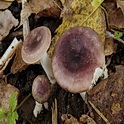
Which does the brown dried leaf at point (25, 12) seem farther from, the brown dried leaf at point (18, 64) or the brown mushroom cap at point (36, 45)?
the brown mushroom cap at point (36, 45)

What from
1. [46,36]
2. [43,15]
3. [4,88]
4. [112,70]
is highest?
[46,36]

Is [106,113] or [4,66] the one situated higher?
[4,66]

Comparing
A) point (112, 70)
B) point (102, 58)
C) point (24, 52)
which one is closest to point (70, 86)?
point (102, 58)

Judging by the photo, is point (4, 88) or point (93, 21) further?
point (4, 88)

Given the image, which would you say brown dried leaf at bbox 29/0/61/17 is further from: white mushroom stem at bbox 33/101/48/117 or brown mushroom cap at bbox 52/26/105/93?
white mushroom stem at bbox 33/101/48/117

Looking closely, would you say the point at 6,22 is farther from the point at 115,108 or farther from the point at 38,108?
the point at 115,108

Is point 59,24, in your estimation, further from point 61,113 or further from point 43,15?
point 61,113

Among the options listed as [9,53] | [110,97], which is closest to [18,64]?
[9,53]
